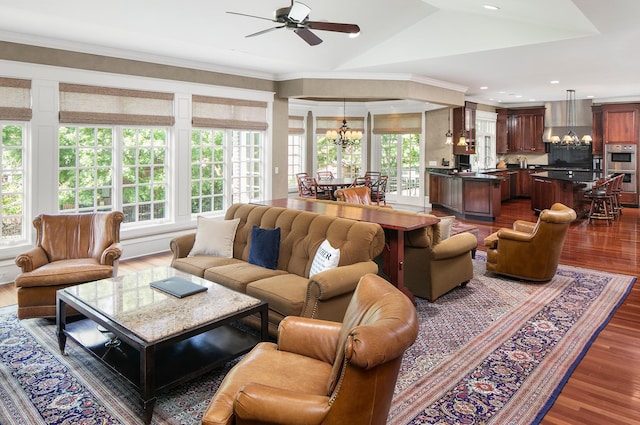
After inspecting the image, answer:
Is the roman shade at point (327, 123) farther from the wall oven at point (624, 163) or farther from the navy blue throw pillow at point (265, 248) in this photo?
the navy blue throw pillow at point (265, 248)

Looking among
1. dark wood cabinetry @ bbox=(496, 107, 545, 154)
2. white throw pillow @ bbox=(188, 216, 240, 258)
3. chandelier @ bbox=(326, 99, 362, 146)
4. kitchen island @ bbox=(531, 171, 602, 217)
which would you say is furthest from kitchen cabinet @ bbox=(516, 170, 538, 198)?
white throw pillow @ bbox=(188, 216, 240, 258)

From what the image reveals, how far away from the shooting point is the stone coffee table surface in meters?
2.78

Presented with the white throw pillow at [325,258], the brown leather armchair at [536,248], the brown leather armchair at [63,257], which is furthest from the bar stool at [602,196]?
the brown leather armchair at [63,257]

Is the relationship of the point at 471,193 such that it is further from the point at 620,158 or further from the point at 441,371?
the point at 441,371

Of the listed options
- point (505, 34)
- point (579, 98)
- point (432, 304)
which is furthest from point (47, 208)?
point (579, 98)

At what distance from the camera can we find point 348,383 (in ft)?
5.50

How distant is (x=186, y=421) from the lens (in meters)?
2.64

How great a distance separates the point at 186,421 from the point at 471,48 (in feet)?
19.3

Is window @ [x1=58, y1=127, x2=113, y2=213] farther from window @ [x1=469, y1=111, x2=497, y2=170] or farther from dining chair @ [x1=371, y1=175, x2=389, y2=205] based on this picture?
window @ [x1=469, y1=111, x2=497, y2=170]

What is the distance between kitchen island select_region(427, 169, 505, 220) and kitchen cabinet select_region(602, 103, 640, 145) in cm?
449

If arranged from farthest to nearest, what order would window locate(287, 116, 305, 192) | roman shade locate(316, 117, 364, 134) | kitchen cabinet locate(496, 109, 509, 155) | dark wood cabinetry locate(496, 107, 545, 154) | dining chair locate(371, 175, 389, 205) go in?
1. kitchen cabinet locate(496, 109, 509, 155)
2. dark wood cabinetry locate(496, 107, 545, 154)
3. roman shade locate(316, 117, 364, 134)
4. window locate(287, 116, 305, 192)
5. dining chair locate(371, 175, 389, 205)

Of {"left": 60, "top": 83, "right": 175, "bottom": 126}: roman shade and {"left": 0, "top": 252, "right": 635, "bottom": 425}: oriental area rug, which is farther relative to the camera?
{"left": 60, "top": 83, "right": 175, "bottom": 126}: roman shade

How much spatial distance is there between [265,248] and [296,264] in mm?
361

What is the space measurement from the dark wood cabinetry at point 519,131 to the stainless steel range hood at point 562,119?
0.64 ft
